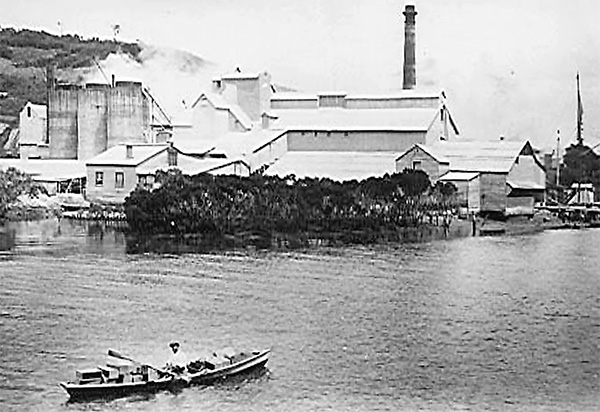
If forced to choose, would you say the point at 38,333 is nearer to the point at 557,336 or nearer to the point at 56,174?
the point at 557,336

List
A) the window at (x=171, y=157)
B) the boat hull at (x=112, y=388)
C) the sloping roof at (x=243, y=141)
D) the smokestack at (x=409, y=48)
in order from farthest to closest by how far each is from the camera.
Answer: the smokestack at (x=409, y=48) < the sloping roof at (x=243, y=141) < the window at (x=171, y=157) < the boat hull at (x=112, y=388)

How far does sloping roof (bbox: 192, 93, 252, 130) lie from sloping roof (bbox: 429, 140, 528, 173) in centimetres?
256

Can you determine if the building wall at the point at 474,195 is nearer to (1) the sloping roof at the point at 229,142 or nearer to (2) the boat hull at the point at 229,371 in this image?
(1) the sloping roof at the point at 229,142

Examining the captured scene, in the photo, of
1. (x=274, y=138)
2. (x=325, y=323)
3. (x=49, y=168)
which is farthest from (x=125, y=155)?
(x=325, y=323)

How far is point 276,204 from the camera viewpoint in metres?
12.2

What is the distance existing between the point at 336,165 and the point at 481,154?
5.53ft

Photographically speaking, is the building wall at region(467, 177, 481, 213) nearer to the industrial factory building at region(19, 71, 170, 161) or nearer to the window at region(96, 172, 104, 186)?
the window at region(96, 172, 104, 186)

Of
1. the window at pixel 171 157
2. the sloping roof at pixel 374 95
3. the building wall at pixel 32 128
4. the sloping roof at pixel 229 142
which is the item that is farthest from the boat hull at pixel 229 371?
the building wall at pixel 32 128

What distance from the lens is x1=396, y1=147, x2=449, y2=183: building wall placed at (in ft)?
46.5

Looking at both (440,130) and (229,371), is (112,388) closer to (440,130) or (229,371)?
(229,371)

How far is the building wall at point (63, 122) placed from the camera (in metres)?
16.6

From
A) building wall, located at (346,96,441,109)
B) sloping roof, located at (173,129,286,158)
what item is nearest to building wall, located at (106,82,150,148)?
sloping roof, located at (173,129,286,158)

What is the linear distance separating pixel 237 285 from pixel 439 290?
1.30m

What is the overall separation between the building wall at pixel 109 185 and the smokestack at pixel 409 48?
3.79 meters
